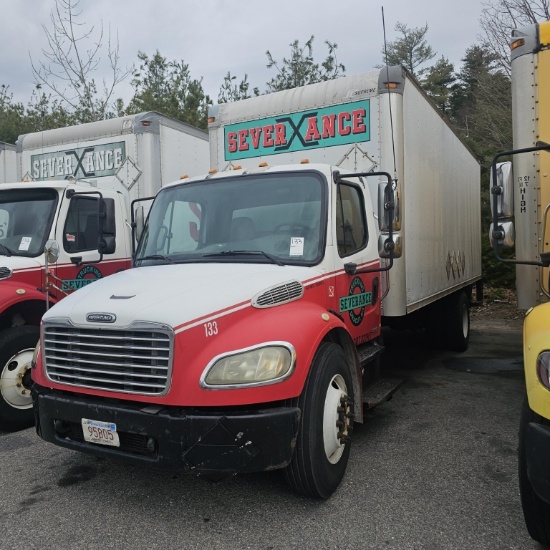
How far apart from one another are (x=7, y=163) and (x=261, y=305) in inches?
262

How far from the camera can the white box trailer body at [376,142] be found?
17.4 feet

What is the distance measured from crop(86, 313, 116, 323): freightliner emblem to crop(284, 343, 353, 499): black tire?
1.22 meters

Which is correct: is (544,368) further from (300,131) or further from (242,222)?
(300,131)

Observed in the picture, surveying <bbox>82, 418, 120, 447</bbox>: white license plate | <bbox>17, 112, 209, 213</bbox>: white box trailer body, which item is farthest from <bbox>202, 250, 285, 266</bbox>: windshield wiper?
<bbox>17, 112, 209, 213</bbox>: white box trailer body

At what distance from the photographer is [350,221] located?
4.46 m

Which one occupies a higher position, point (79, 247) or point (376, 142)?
point (376, 142)

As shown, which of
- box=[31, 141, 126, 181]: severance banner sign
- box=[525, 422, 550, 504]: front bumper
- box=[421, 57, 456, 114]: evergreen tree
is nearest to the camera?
box=[525, 422, 550, 504]: front bumper

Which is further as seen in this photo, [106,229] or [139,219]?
[106,229]

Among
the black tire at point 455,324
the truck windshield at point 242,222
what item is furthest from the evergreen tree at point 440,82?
the truck windshield at point 242,222

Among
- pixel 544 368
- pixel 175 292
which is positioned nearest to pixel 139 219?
pixel 175 292

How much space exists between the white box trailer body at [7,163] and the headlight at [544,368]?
7937mm

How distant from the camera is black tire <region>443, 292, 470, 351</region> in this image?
844 centimetres

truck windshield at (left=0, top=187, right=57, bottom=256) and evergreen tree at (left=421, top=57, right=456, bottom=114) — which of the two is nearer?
truck windshield at (left=0, top=187, right=57, bottom=256)

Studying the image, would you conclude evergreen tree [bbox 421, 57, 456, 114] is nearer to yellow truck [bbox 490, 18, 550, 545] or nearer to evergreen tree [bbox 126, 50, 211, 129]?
evergreen tree [bbox 126, 50, 211, 129]
